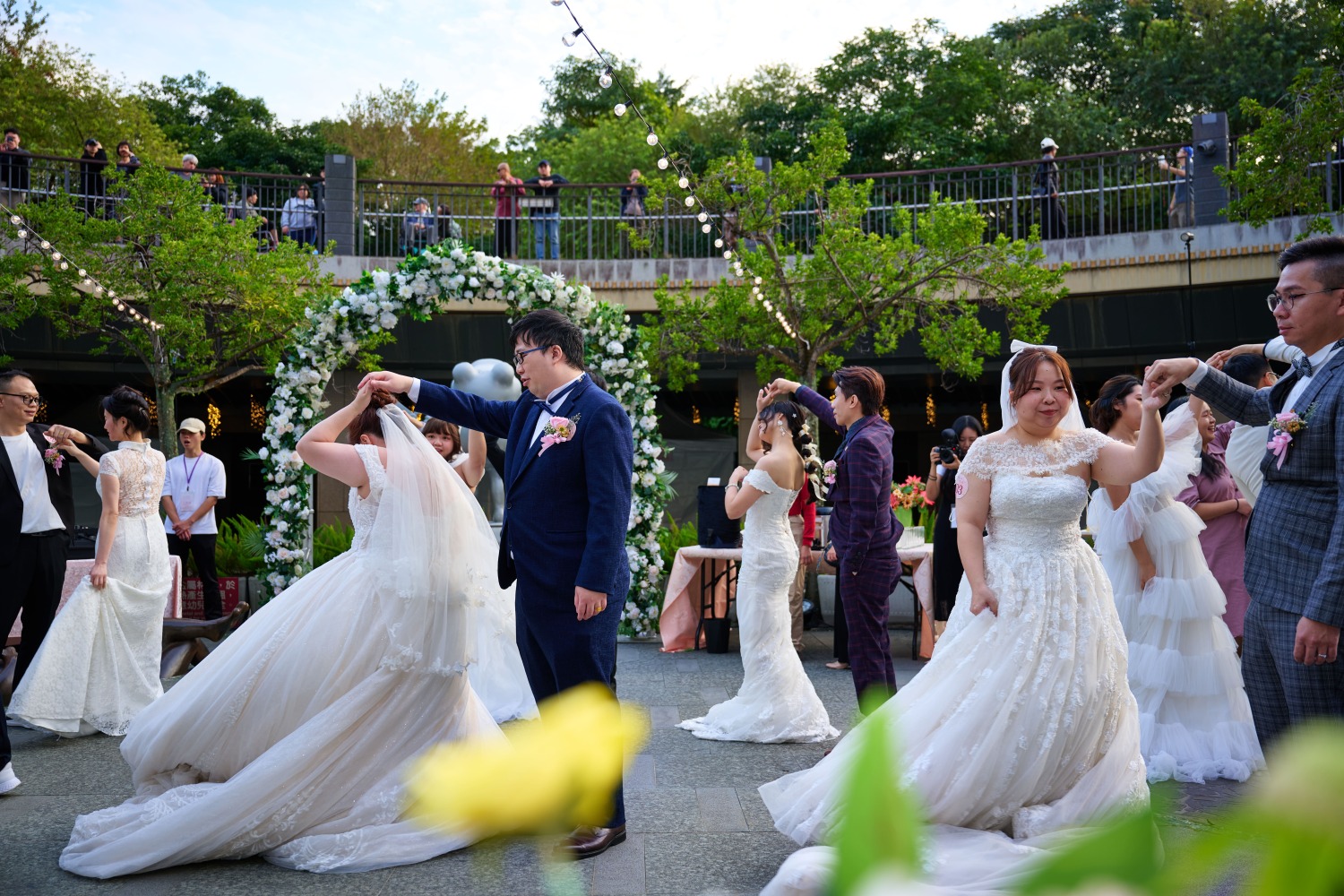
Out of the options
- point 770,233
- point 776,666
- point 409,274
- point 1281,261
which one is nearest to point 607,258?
point 770,233

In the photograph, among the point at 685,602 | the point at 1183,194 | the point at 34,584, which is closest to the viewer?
the point at 34,584

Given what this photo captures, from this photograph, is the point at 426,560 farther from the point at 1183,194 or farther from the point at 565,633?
the point at 1183,194

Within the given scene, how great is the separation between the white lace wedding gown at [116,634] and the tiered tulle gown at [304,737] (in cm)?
237

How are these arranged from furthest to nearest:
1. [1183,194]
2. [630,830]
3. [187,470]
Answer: [1183,194] < [187,470] < [630,830]

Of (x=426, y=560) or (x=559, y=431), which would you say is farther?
(x=426, y=560)

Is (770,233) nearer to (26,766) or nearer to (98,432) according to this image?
Answer: (26,766)

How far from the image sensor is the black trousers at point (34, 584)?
211 inches

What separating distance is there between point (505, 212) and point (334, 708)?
16340mm

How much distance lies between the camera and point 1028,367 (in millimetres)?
4230

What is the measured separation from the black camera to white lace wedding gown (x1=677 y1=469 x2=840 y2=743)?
2638mm

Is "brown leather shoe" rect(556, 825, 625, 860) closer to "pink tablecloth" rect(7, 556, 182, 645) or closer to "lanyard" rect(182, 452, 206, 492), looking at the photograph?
"pink tablecloth" rect(7, 556, 182, 645)

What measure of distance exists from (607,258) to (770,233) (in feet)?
17.2

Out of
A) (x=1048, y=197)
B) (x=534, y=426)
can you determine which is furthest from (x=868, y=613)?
(x=1048, y=197)

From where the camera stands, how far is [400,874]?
406cm
